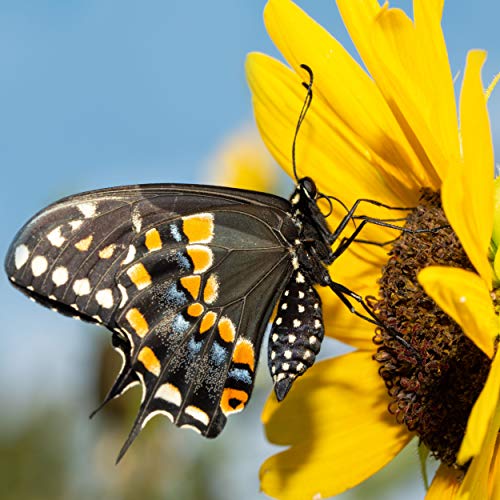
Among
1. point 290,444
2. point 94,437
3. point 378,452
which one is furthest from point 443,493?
point 94,437

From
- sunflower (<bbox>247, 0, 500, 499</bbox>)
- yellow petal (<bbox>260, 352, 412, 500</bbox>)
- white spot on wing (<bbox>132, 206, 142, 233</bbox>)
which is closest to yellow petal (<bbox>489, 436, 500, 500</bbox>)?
sunflower (<bbox>247, 0, 500, 499</bbox>)

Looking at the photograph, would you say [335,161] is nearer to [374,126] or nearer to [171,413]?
[374,126]

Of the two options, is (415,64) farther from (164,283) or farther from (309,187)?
(164,283)

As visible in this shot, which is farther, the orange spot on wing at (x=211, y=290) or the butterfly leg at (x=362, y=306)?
the orange spot on wing at (x=211, y=290)

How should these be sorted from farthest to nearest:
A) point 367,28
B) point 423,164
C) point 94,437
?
point 94,437, point 423,164, point 367,28

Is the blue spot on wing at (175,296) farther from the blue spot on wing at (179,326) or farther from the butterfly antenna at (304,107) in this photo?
the butterfly antenna at (304,107)

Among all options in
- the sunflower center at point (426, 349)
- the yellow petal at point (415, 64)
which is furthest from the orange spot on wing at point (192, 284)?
the yellow petal at point (415, 64)

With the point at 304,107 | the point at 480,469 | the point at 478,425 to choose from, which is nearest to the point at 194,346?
the point at 304,107
